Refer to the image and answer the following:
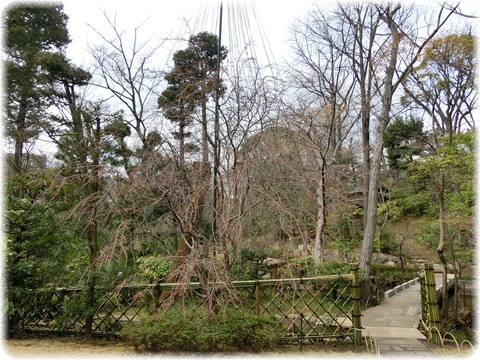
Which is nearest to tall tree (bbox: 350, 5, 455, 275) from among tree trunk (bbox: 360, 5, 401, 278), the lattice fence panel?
tree trunk (bbox: 360, 5, 401, 278)

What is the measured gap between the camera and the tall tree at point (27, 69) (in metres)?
7.93

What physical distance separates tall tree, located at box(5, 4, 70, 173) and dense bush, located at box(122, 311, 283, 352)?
21.8 ft

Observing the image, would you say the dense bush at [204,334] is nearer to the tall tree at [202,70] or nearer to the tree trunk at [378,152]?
the tall tree at [202,70]

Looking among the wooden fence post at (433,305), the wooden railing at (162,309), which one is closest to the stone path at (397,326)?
the wooden fence post at (433,305)

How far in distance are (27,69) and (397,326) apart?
1038cm

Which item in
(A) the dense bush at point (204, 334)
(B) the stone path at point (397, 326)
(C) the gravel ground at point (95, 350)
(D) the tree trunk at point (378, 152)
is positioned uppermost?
(D) the tree trunk at point (378, 152)

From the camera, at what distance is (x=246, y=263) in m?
6.76

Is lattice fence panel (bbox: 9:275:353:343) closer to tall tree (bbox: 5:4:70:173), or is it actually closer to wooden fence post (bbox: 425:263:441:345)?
wooden fence post (bbox: 425:263:441:345)

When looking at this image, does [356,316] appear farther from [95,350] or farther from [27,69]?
[27,69]

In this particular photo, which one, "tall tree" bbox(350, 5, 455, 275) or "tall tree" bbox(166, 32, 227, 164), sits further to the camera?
"tall tree" bbox(350, 5, 455, 275)

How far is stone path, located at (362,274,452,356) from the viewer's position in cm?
371

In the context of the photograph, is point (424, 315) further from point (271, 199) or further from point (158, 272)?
point (158, 272)

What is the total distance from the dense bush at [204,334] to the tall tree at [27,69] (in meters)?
6.64

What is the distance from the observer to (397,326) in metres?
4.79
